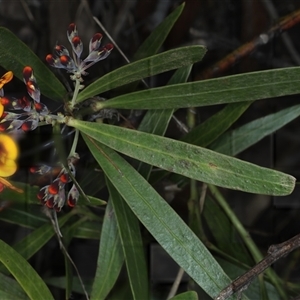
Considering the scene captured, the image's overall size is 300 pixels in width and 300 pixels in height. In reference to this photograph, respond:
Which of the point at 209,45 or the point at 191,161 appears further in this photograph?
the point at 209,45

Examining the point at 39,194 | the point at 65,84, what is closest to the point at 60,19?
the point at 65,84

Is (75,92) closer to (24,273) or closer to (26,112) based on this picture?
(26,112)

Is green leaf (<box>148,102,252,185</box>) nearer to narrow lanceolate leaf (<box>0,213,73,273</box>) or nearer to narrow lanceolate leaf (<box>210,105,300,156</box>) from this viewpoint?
narrow lanceolate leaf (<box>210,105,300,156</box>)

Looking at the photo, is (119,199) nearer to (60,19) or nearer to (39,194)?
(39,194)

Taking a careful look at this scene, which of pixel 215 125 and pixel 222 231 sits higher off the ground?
pixel 215 125

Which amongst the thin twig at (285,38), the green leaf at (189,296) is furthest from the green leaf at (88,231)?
the thin twig at (285,38)

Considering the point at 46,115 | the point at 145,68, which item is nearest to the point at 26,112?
the point at 46,115

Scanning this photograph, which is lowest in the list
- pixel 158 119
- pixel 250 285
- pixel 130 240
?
pixel 250 285
